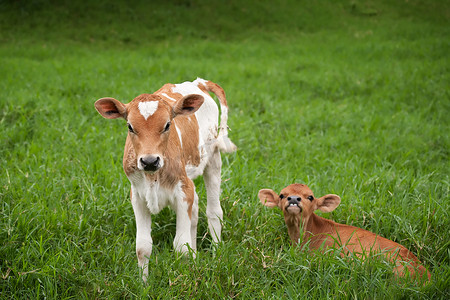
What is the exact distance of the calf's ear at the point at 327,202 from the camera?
Answer: 391 cm

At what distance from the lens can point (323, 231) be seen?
400cm

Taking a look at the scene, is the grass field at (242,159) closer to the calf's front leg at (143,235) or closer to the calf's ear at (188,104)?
the calf's front leg at (143,235)

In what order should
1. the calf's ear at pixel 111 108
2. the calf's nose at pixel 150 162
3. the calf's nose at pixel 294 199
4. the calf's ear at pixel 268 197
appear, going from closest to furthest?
the calf's nose at pixel 150 162, the calf's ear at pixel 111 108, the calf's nose at pixel 294 199, the calf's ear at pixel 268 197

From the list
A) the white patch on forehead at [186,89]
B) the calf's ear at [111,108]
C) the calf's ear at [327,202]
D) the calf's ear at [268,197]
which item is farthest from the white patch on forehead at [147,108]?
the calf's ear at [327,202]

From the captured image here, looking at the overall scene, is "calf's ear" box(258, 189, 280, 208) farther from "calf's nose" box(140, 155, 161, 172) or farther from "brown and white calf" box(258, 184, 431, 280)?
"calf's nose" box(140, 155, 161, 172)

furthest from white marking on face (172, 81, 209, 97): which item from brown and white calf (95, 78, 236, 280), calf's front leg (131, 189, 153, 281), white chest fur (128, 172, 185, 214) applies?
calf's front leg (131, 189, 153, 281)

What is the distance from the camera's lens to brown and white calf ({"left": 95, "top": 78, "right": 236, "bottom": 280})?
298cm

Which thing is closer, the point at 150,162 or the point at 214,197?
the point at 150,162

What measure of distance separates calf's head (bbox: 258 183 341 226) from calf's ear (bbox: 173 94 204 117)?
1.20m

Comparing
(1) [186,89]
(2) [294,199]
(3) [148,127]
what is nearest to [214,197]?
(2) [294,199]

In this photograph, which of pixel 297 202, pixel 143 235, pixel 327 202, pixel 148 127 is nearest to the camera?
pixel 148 127

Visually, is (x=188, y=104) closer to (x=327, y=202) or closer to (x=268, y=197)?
(x=268, y=197)

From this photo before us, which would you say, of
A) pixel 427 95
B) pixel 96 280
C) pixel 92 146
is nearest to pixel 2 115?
pixel 92 146

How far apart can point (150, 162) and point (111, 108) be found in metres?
0.67
